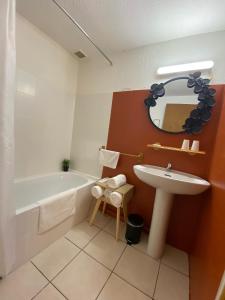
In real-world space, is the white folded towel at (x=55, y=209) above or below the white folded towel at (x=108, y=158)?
below

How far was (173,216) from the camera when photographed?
1.64 m

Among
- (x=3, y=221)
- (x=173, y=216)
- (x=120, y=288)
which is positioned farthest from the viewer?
(x=173, y=216)

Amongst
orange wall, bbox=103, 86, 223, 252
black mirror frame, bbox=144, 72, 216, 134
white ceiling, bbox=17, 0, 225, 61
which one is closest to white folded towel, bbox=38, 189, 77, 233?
orange wall, bbox=103, 86, 223, 252

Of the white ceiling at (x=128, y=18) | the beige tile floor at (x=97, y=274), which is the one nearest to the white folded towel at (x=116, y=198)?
the beige tile floor at (x=97, y=274)

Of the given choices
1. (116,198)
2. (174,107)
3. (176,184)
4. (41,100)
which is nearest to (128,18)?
(174,107)

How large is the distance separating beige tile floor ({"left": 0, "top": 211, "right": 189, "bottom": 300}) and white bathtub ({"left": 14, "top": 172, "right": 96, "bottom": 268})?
0.33 feet

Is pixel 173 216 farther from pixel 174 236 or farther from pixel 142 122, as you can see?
pixel 142 122

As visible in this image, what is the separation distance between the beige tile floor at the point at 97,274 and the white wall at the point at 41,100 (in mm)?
1070

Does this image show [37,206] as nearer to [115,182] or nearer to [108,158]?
[115,182]

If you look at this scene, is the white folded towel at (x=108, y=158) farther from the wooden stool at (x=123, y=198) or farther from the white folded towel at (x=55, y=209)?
the white folded towel at (x=55, y=209)

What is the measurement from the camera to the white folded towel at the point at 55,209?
1.28 meters

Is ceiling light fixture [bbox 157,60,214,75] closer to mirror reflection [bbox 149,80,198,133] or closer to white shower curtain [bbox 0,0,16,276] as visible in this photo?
mirror reflection [bbox 149,80,198,133]

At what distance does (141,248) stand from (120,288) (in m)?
0.51

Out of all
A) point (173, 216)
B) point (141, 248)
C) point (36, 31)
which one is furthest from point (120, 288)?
point (36, 31)
